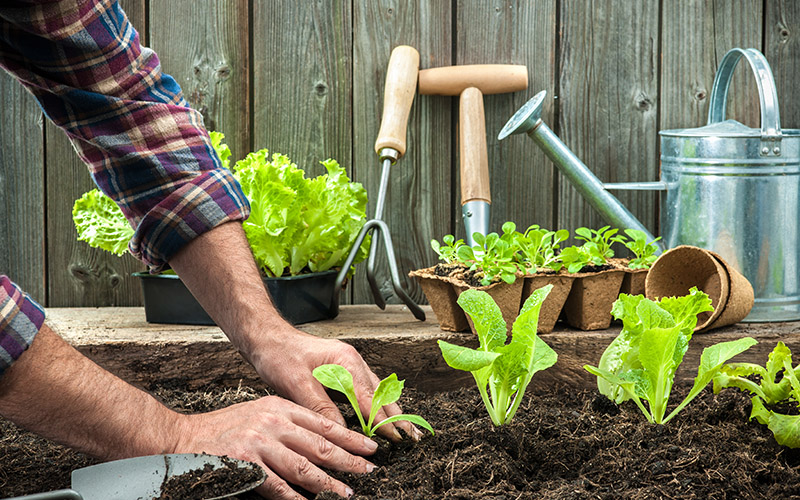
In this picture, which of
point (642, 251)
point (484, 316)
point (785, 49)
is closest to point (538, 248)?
point (642, 251)

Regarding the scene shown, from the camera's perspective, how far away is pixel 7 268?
62.0 inches

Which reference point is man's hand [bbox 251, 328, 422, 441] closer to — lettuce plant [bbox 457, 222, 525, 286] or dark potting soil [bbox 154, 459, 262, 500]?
dark potting soil [bbox 154, 459, 262, 500]

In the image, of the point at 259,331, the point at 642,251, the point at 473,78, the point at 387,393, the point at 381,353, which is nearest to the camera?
the point at 387,393

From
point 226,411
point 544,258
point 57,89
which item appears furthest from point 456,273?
point 57,89

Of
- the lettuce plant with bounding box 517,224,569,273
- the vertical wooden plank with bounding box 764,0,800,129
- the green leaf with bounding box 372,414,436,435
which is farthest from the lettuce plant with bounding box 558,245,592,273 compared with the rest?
the vertical wooden plank with bounding box 764,0,800,129

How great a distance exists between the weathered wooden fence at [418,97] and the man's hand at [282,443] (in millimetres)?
913

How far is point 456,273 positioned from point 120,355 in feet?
1.81

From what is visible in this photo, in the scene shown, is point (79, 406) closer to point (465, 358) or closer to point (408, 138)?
point (465, 358)

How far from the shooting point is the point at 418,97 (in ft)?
5.25

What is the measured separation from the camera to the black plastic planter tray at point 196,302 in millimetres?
1295

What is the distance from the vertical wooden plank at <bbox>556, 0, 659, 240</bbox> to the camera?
5.24ft

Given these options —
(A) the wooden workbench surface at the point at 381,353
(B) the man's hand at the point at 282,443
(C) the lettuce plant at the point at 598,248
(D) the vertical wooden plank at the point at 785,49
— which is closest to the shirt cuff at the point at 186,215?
(A) the wooden workbench surface at the point at 381,353

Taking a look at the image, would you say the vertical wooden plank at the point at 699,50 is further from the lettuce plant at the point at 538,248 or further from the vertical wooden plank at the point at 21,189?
the vertical wooden plank at the point at 21,189

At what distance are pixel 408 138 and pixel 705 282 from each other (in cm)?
72
